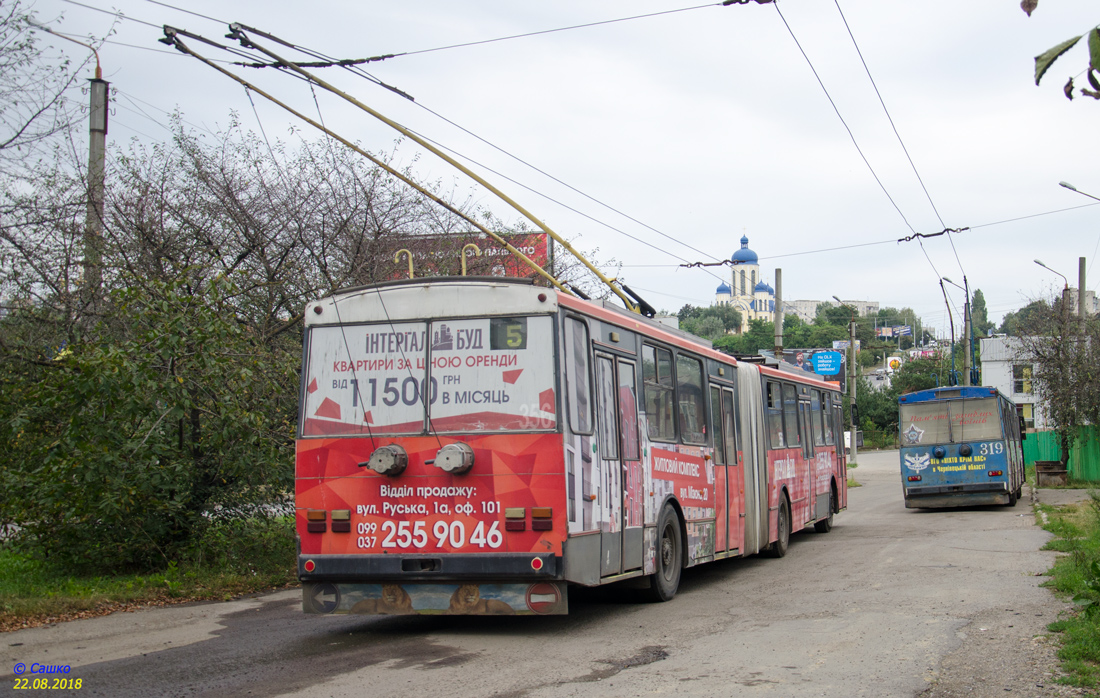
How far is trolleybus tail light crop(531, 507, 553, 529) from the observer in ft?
26.2

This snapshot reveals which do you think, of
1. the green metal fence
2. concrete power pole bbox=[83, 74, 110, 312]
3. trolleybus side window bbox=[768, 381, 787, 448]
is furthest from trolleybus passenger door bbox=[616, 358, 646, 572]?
the green metal fence

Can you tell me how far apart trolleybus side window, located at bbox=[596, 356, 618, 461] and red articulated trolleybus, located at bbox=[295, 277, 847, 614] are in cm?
3

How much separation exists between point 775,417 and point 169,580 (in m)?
9.00

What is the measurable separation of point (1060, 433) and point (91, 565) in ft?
111

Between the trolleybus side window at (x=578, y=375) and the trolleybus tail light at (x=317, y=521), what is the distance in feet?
7.29

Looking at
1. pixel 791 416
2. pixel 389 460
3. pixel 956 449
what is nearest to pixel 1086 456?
pixel 956 449

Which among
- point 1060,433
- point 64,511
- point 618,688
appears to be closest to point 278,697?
point 618,688

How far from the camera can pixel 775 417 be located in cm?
1574

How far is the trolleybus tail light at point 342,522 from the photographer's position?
8.42 m

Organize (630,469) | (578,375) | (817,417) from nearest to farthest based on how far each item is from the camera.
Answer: (578,375) < (630,469) < (817,417)

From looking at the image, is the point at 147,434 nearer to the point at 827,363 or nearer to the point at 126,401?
the point at 126,401

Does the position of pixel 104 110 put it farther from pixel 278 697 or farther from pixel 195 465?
pixel 278 697

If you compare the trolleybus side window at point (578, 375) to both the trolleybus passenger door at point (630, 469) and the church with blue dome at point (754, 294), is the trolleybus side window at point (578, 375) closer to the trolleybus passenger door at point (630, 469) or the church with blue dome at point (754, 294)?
the trolleybus passenger door at point (630, 469)

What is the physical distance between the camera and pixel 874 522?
21.5 metres
